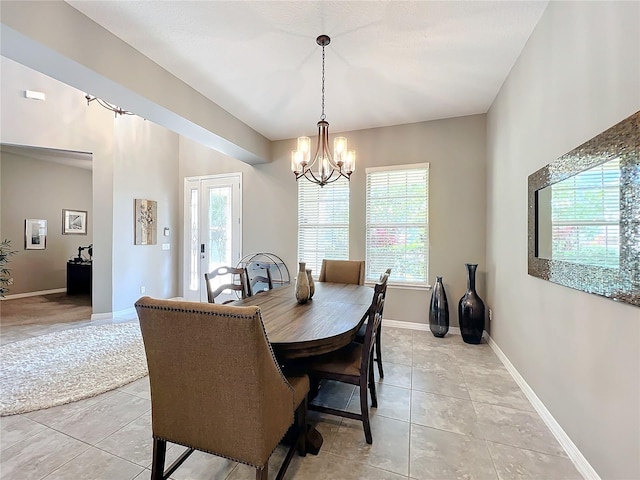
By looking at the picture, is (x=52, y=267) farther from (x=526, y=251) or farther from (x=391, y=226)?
(x=526, y=251)

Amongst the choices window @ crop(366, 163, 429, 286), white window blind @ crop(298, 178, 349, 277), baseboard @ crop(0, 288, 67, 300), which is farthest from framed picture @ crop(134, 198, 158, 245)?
window @ crop(366, 163, 429, 286)

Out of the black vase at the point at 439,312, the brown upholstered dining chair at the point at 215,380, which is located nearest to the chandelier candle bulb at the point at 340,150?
the brown upholstered dining chair at the point at 215,380

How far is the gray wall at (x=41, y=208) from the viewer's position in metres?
5.78

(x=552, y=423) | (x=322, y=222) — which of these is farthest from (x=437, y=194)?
(x=552, y=423)

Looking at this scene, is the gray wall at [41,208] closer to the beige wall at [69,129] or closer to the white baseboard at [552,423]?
the beige wall at [69,129]

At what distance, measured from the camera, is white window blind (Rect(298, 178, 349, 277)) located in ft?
14.8

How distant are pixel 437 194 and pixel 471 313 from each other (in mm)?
1615

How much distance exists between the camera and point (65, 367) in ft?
9.28

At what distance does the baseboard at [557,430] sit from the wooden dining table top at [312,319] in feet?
4.59

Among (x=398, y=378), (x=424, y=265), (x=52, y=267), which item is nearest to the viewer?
(x=398, y=378)

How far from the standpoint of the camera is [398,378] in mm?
2678

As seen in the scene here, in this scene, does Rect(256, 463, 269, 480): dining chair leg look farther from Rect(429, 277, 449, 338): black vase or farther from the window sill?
the window sill

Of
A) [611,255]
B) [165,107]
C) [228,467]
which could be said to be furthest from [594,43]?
[165,107]

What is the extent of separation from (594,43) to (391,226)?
2.85 meters
